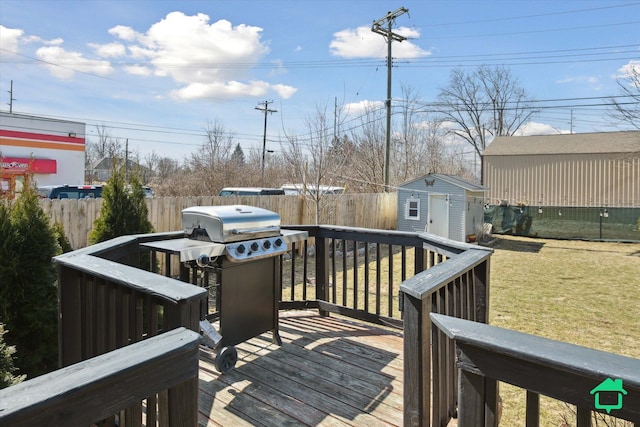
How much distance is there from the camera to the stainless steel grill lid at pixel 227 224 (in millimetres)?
2643

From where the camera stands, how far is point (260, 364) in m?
2.86

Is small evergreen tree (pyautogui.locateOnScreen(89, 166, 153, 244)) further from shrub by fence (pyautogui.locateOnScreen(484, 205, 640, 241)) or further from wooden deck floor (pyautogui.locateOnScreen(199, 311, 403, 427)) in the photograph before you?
shrub by fence (pyautogui.locateOnScreen(484, 205, 640, 241))

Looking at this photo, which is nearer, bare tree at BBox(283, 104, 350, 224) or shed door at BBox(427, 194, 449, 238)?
bare tree at BBox(283, 104, 350, 224)

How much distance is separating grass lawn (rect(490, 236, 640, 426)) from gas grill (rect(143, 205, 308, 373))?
2.05 m

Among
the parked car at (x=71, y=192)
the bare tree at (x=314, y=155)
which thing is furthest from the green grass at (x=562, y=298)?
the parked car at (x=71, y=192)

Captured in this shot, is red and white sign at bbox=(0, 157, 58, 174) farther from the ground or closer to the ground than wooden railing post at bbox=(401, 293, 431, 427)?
farther from the ground

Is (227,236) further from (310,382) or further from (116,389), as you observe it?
(116,389)

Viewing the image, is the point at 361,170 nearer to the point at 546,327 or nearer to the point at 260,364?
the point at 546,327

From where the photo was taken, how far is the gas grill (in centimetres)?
257

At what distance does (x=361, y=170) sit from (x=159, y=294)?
687 inches

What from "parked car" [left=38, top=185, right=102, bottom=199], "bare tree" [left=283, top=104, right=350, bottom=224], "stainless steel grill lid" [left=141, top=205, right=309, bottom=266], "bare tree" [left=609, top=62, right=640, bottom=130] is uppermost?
"bare tree" [left=609, top=62, right=640, bottom=130]

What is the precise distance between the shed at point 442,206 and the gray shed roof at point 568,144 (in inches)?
296

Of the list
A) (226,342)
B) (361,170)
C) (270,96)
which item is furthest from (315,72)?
(226,342)

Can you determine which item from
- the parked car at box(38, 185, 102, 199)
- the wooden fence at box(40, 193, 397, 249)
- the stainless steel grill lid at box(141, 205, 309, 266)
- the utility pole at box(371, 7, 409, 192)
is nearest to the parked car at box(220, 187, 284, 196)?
the wooden fence at box(40, 193, 397, 249)
